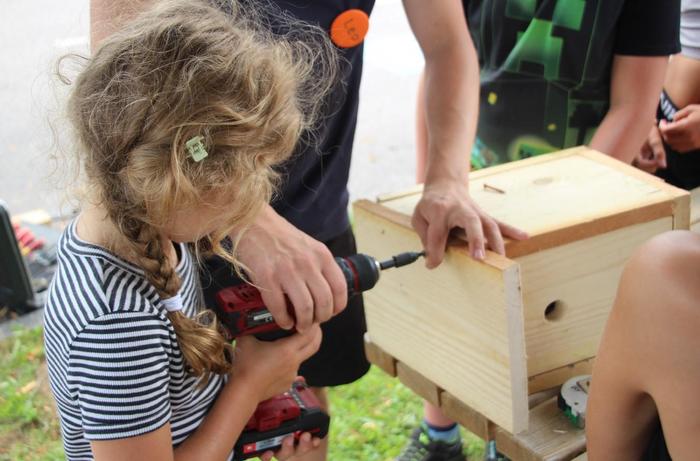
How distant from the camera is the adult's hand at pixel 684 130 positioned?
82.4 inches


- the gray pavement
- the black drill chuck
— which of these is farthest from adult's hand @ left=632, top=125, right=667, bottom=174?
the gray pavement

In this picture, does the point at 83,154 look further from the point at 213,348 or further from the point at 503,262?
the point at 503,262

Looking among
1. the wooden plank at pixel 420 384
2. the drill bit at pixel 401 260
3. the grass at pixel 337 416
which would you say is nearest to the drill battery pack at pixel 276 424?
the wooden plank at pixel 420 384

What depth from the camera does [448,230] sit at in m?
1.44

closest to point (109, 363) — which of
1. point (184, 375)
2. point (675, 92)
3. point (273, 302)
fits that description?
point (184, 375)

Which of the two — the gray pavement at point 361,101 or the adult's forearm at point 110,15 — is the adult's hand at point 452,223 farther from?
the gray pavement at point 361,101

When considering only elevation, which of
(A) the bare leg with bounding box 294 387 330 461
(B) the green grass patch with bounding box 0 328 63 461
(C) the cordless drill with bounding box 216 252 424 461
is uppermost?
(C) the cordless drill with bounding box 216 252 424 461

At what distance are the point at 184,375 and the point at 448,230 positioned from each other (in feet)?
1.73

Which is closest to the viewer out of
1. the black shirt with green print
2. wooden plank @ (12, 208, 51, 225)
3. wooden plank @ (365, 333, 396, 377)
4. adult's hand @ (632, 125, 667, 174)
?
wooden plank @ (365, 333, 396, 377)

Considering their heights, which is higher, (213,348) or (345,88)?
(345,88)

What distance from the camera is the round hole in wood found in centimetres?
152

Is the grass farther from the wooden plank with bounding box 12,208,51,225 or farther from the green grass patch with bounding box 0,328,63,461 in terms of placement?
the wooden plank with bounding box 12,208,51,225

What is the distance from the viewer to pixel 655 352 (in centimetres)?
97

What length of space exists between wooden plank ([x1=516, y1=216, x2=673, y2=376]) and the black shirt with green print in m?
0.62
